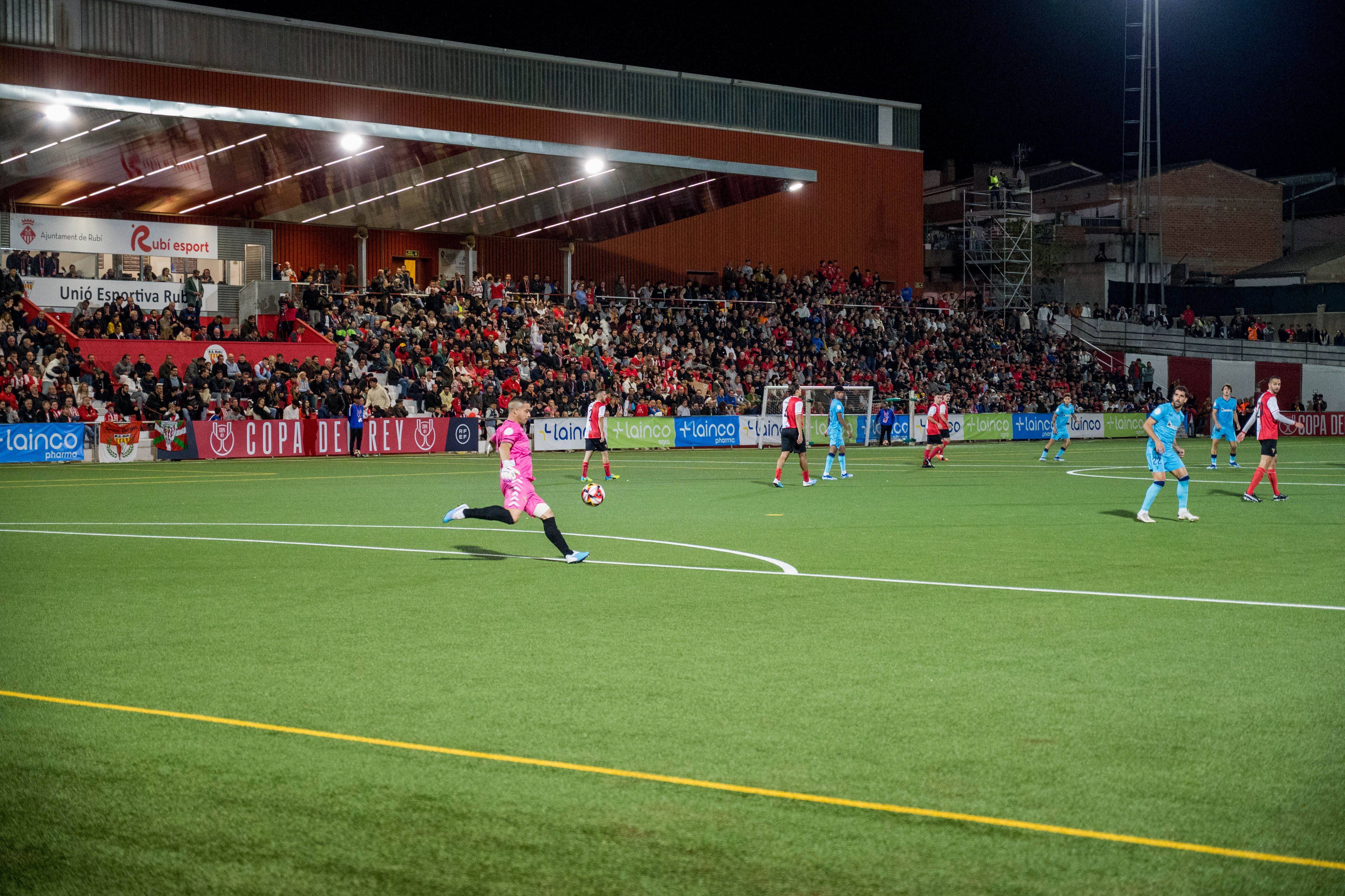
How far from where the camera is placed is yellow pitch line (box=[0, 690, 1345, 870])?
188 inches

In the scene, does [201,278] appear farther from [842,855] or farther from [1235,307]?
[1235,307]

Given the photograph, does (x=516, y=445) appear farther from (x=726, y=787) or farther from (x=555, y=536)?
(x=726, y=787)

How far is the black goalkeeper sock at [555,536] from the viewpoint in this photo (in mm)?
12578

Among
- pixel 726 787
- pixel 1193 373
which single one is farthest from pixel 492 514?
pixel 1193 373

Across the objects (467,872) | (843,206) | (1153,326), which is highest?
(843,206)

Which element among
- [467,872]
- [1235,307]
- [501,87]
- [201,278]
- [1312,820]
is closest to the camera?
[467,872]

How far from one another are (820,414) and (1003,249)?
25497mm

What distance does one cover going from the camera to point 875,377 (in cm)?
4988

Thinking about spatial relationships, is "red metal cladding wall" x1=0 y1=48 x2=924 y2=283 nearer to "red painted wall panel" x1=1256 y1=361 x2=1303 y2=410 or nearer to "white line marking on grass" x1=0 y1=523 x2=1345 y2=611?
"red painted wall panel" x1=1256 y1=361 x2=1303 y2=410

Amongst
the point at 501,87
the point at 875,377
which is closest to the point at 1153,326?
the point at 875,377

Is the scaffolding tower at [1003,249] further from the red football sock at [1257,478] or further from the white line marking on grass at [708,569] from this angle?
the white line marking on grass at [708,569]

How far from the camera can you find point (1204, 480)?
86.0ft

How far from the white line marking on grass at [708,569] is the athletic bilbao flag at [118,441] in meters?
16.5

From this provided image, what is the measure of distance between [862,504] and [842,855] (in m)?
15.6
